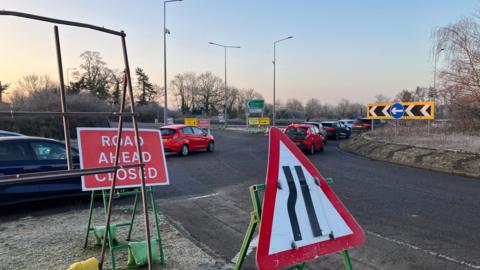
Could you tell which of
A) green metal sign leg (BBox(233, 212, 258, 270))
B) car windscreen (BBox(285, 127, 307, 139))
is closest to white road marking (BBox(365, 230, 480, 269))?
green metal sign leg (BBox(233, 212, 258, 270))

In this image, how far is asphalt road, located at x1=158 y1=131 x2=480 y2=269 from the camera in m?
5.02

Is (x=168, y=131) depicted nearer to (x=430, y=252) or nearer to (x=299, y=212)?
(x=430, y=252)

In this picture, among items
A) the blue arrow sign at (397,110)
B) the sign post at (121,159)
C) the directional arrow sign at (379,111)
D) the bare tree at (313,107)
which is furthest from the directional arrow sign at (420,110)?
the bare tree at (313,107)

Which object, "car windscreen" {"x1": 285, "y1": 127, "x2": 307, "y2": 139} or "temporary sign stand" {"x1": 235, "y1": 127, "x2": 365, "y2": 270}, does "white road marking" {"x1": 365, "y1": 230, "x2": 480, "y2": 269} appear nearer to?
"temporary sign stand" {"x1": 235, "y1": 127, "x2": 365, "y2": 270}

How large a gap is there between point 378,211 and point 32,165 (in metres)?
6.77

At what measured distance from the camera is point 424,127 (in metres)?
27.8

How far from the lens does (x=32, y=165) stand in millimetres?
7695

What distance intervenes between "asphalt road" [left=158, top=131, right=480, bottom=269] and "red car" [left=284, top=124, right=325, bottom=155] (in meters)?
5.41

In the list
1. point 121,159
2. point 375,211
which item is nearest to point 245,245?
point 121,159

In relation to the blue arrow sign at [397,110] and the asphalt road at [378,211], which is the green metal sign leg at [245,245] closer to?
the asphalt road at [378,211]

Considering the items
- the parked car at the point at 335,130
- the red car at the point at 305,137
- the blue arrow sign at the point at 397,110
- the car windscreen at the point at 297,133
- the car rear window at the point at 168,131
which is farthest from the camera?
the parked car at the point at 335,130

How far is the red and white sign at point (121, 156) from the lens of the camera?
191 inches

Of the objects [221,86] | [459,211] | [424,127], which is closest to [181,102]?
[221,86]

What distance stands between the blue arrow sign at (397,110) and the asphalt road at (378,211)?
817cm
